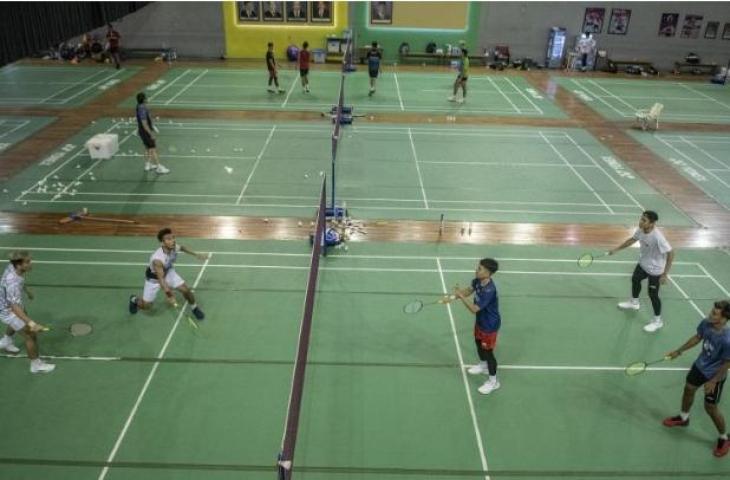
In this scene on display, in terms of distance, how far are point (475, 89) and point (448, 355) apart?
17959 millimetres

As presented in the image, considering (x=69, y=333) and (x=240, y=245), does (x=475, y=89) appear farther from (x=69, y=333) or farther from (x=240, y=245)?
(x=69, y=333)

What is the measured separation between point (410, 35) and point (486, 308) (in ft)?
79.9

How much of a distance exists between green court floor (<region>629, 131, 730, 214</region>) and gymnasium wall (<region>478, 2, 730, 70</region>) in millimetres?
11886

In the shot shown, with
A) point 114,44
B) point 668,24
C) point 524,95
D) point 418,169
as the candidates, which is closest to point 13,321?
point 418,169

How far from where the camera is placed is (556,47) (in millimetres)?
28344

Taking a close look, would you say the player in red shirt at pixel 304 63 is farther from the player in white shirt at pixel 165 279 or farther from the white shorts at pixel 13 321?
the white shorts at pixel 13 321

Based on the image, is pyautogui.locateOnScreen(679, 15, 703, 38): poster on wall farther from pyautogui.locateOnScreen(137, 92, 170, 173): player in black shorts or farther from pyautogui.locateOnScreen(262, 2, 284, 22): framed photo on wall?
pyautogui.locateOnScreen(137, 92, 170, 173): player in black shorts

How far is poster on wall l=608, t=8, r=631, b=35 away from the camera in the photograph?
28344 millimetres

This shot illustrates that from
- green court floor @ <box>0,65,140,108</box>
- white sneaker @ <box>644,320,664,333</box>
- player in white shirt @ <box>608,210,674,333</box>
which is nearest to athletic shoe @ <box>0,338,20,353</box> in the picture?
player in white shirt @ <box>608,210,674,333</box>

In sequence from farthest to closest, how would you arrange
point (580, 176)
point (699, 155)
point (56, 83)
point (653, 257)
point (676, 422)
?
point (56, 83)
point (699, 155)
point (580, 176)
point (653, 257)
point (676, 422)

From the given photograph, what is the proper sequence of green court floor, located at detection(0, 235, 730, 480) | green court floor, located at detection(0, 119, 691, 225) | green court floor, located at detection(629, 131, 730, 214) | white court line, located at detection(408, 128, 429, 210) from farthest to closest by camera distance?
1. green court floor, located at detection(629, 131, 730, 214)
2. white court line, located at detection(408, 128, 429, 210)
3. green court floor, located at detection(0, 119, 691, 225)
4. green court floor, located at detection(0, 235, 730, 480)

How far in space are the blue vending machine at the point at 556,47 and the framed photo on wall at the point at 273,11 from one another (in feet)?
44.2

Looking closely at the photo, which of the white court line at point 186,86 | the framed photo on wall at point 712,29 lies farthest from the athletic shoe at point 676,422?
the framed photo on wall at point 712,29

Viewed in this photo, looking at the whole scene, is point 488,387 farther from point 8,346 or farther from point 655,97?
point 655,97
